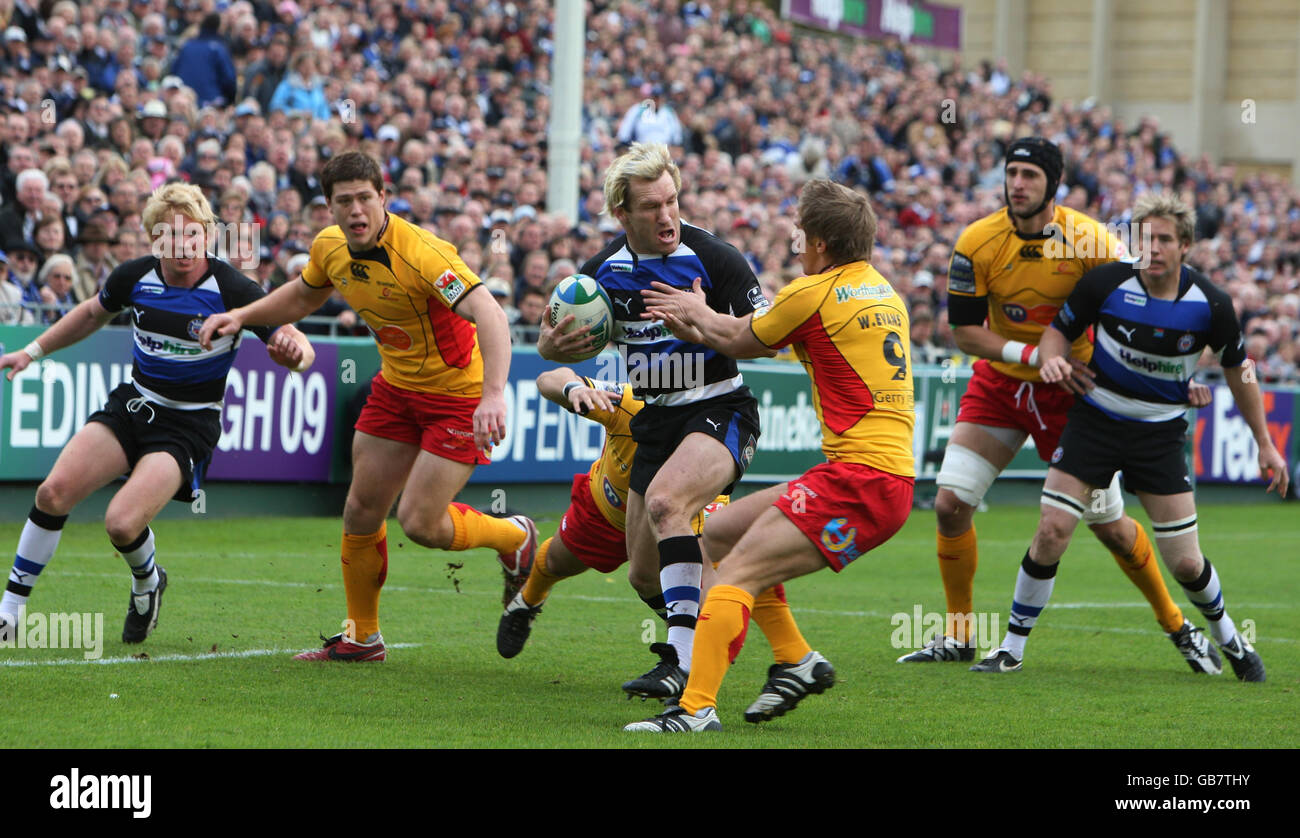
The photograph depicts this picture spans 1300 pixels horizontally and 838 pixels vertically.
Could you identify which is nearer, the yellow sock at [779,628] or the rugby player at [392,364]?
the yellow sock at [779,628]

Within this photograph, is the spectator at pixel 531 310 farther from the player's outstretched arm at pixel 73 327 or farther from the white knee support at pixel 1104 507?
the white knee support at pixel 1104 507

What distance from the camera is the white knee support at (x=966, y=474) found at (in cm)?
880

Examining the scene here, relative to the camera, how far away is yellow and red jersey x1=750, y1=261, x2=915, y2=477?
636 cm

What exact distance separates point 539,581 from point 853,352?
7.63ft

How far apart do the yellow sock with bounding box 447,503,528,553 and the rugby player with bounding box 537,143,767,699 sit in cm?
128

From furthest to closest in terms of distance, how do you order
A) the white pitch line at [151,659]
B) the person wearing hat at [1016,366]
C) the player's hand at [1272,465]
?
the person wearing hat at [1016,366], the player's hand at [1272,465], the white pitch line at [151,659]

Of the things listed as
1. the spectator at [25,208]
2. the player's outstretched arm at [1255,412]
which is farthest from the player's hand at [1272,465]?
the spectator at [25,208]

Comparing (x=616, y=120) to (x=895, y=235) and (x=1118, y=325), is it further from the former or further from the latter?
(x=1118, y=325)

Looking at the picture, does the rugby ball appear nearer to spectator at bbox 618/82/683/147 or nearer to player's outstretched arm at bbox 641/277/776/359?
player's outstretched arm at bbox 641/277/776/359

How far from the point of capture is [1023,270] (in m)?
8.53

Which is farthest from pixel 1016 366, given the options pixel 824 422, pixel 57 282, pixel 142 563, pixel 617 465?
pixel 57 282

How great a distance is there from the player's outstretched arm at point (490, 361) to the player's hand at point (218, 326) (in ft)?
3.39
